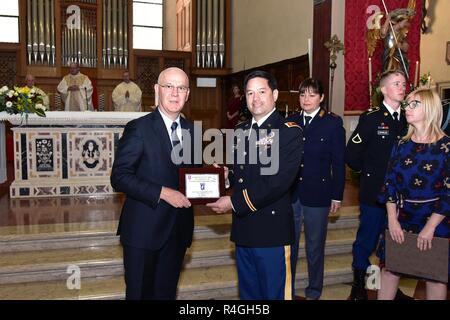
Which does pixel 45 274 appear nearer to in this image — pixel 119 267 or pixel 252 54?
pixel 119 267

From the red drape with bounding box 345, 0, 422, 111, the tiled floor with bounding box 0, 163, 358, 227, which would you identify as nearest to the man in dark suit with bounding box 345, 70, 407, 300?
the tiled floor with bounding box 0, 163, 358, 227

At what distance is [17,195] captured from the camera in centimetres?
543

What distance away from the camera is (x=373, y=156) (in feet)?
9.95

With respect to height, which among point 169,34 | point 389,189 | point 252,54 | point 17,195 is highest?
point 169,34

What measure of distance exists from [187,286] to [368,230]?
4.46ft

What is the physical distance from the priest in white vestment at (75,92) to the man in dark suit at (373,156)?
17.0 ft

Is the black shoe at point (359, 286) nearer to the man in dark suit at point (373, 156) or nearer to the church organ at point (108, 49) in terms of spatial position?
the man in dark suit at point (373, 156)

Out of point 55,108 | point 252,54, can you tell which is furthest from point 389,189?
point 55,108

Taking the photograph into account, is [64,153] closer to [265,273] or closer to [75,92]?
[75,92]

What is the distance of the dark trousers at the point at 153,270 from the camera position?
6.96 feet

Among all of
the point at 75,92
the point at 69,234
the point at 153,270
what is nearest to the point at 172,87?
the point at 153,270

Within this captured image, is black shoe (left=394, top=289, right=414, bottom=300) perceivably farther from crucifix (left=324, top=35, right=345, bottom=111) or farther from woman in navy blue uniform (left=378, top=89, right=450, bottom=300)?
crucifix (left=324, top=35, right=345, bottom=111)

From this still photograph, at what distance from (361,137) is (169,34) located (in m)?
10.0

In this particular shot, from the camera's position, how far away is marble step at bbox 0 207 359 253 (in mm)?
3639
